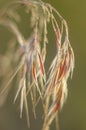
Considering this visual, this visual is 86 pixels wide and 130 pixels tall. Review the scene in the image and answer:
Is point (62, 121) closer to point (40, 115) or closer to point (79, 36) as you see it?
point (40, 115)

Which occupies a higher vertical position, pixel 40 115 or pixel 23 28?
pixel 23 28

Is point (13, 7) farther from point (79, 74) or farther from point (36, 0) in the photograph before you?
point (79, 74)

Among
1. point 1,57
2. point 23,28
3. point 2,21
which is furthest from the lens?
point 23,28

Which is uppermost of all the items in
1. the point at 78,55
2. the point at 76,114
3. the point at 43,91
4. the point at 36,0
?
the point at 36,0

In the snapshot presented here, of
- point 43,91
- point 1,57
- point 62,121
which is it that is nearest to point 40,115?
point 62,121

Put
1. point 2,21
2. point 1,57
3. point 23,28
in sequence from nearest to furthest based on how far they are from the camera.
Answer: point 2,21
point 1,57
point 23,28

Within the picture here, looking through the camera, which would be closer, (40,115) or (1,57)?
(1,57)

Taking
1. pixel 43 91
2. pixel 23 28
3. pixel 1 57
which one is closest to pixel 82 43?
pixel 23 28

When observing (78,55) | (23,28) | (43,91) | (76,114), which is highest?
(43,91)

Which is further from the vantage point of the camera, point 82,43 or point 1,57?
point 82,43
